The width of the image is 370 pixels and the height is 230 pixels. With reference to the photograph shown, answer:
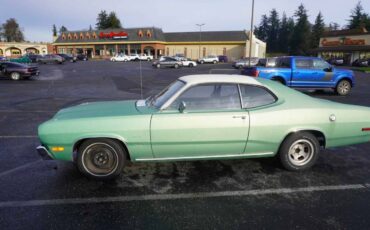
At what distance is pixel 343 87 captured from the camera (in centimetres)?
1251

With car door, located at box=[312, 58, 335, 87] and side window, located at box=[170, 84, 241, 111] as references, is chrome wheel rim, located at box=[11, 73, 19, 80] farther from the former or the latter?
side window, located at box=[170, 84, 241, 111]

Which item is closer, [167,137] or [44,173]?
[167,137]

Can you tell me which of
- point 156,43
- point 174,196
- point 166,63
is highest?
point 156,43

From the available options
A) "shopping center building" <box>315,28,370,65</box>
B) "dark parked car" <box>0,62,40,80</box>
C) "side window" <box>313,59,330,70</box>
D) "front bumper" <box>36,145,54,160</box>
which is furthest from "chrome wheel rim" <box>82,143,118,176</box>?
"shopping center building" <box>315,28,370,65</box>

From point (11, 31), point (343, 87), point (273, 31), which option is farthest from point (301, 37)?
point (11, 31)

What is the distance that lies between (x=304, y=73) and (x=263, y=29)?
12400cm

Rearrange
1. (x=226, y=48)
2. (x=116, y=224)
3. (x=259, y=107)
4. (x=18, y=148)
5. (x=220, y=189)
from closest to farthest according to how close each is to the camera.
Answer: (x=116, y=224), (x=220, y=189), (x=259, y=107), (x=18, y=148), (x=226, y=48)

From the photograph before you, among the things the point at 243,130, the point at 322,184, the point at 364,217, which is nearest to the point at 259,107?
the point at 243,130

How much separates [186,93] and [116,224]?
6.71 feet

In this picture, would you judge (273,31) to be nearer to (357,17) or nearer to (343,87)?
(357,17)

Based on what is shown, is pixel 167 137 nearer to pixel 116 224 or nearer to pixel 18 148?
pixel 116 224

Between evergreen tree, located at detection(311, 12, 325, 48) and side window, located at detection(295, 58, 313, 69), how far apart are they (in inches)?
3396

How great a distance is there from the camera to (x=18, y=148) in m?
5.24

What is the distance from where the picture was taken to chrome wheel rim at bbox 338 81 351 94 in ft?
40.9
